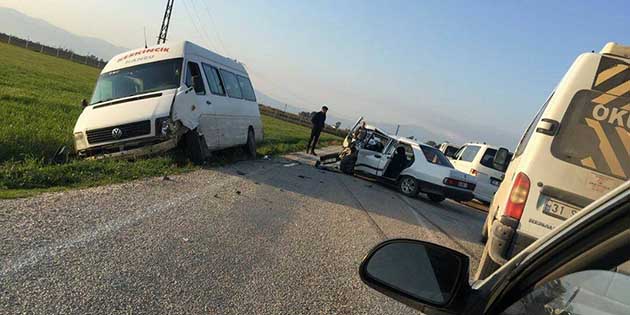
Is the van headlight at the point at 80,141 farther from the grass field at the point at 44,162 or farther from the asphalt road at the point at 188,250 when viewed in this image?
the asphalt road at the point at 188,250

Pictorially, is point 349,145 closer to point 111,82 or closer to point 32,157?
point 111,82

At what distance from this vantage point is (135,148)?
941 cm

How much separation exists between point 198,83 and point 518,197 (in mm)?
7217

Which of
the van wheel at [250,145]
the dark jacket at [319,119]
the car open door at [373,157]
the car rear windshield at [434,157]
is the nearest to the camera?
the car rear windshield at [434,157]

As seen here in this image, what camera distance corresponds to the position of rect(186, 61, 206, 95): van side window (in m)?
10.3

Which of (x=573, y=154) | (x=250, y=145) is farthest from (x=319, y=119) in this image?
(x=573, y=154)

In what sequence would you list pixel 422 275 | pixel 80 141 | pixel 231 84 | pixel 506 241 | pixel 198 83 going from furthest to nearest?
pixel 231 84 → pixel 198 83 → pixel 80 141 → pixel 506 241 → pixel 422 275

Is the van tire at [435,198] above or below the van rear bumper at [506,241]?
below

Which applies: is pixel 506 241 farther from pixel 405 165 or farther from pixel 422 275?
pixel 405 165

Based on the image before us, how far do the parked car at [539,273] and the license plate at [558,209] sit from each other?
356 cm

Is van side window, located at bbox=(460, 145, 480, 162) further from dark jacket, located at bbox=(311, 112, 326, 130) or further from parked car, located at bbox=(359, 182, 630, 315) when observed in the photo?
parked car, located at bbox=(359, 182, 630, 315)

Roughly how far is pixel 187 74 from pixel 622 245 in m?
9.80

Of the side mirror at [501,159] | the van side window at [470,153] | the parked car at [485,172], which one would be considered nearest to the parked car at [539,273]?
the side mirror at [501,159]

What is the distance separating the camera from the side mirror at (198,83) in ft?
34.0
